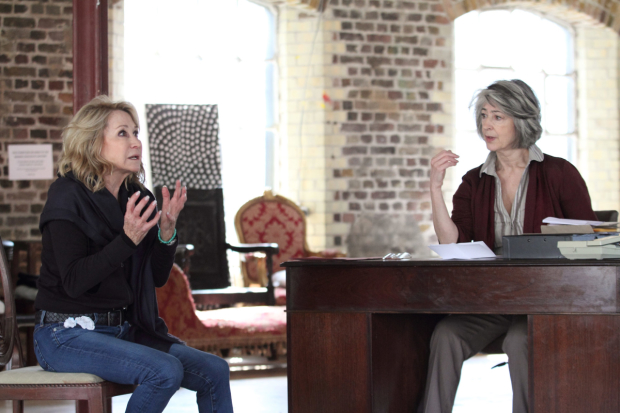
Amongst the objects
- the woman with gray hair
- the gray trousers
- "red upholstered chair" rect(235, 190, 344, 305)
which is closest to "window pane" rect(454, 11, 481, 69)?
"red upholstered chair" rect(235, 190, 344, 305)

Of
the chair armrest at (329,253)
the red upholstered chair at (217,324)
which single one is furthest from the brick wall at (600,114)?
the red upholstered chair at (217,324)

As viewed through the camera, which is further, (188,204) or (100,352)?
(188,204)

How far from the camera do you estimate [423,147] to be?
6.19 m

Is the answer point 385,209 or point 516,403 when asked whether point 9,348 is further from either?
point 385,209

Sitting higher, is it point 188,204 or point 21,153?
point 21,153

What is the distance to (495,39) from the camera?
677 cm

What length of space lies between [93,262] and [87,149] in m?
0.39

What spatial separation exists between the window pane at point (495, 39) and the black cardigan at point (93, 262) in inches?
200

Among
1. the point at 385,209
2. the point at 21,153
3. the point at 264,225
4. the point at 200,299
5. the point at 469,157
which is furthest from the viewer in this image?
the point at 469,157

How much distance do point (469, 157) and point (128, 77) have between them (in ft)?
10.1

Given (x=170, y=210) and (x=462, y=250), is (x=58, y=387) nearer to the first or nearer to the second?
(x=170, y=210)

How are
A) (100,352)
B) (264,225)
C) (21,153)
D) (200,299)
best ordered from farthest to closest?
(264,225)
(21,153)
(200,299)
(100,352)

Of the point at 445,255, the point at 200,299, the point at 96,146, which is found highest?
the point at 96,146

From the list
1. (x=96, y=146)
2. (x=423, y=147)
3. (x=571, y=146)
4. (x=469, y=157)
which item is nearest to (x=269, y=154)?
(x=423, y=147)
